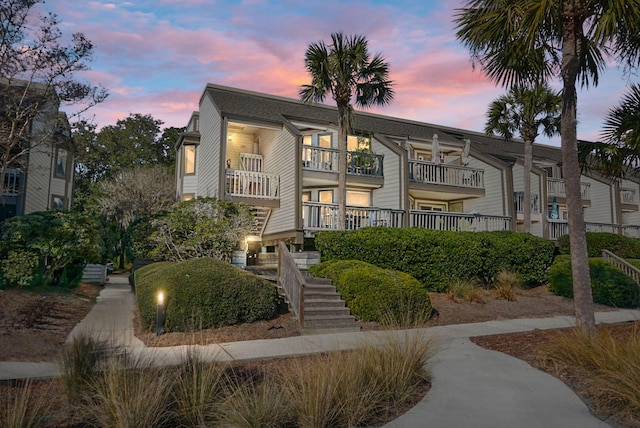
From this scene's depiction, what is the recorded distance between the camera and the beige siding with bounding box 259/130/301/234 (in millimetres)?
17703

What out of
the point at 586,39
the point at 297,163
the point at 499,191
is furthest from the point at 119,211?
the point at 586,39

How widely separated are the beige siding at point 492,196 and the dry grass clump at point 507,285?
660 centimetres

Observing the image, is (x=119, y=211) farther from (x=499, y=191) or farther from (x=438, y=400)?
(x=438, y=400)

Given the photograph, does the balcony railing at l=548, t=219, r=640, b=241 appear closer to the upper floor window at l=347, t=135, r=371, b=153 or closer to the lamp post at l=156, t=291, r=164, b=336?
the upper floor window at l=347, t=135, r=371, b=153

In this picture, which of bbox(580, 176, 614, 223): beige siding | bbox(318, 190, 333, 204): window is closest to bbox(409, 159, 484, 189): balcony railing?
bbox(318, 190, 333, 204): window

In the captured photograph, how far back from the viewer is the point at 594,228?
2562cm

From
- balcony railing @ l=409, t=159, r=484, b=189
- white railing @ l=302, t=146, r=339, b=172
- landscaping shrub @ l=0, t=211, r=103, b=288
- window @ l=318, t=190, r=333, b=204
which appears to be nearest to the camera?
landscaping shrub @ l=0, t=211, r=103, b=288

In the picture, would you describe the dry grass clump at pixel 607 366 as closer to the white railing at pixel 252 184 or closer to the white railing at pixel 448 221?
the white railing at pixel 448 221

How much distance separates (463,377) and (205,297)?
5649 millimetres

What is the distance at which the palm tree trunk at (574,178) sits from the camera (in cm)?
827

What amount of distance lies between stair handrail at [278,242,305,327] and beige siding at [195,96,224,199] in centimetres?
Result: 654

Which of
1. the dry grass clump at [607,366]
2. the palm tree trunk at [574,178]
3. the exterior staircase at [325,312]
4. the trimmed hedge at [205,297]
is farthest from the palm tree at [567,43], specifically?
the trimmed hedge at [205,297]

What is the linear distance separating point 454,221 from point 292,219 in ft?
25.1

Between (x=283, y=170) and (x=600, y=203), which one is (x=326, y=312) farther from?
(x=600, y=203)
